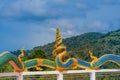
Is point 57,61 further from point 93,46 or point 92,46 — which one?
point 93,46

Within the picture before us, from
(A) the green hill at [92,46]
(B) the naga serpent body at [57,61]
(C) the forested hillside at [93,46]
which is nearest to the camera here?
(B) the naga serpent body at [57,61]

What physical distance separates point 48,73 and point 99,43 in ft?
110

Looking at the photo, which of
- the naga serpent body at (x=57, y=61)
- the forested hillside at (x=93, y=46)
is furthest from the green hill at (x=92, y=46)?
the naga serpent body at (x=57, y=61)

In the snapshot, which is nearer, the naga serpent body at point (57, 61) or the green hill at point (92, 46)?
the naga serpent body at point (57, 61)

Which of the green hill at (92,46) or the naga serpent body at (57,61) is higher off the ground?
the green hill at (92,46)

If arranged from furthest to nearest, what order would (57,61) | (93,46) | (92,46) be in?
(93,46)
(92,46)
(57,61)

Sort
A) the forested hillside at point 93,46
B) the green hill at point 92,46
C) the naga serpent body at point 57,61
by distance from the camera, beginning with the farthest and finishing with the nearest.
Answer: the forested hillside at point 93,46, the green hill at point 92,46, the naga serpent body at point 57,61

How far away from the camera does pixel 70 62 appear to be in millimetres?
10539

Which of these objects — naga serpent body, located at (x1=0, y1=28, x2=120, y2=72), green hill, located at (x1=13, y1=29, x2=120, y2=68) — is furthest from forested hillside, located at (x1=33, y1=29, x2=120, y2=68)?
naga serpent body, located at (x1=0, y1=28, x2=120, y2=72)

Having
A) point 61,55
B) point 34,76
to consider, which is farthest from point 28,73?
point 61,55

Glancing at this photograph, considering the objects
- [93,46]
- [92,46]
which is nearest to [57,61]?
[92,46]

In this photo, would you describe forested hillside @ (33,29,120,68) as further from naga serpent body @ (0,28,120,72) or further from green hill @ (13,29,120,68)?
naga serpent body @ (0,28,120,72)

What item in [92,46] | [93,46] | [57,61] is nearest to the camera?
[57,61]

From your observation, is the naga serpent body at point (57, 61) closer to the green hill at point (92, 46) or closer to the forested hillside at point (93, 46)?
the green hill at point (92, 46)
